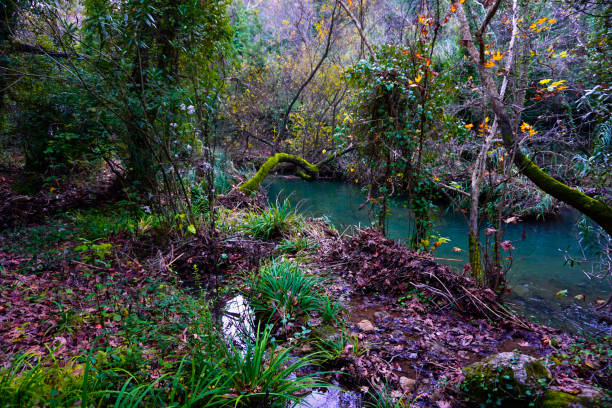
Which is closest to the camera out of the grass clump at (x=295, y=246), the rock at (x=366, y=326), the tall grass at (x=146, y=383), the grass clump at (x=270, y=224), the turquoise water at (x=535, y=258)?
the tall grass at (x=146, y=383)

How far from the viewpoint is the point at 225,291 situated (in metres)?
3.90

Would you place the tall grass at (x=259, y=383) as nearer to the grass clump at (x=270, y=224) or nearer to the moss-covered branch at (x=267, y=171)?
the grass clump at (x=270, y=224)

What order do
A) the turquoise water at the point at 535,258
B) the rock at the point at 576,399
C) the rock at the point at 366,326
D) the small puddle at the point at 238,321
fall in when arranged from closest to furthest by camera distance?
the rock at the point at 576,399
the small puddle at the point at 238,321
the rock at the point at 366,326
the turquoise water at the point at 535,258

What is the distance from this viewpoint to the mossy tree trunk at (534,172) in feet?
11.6

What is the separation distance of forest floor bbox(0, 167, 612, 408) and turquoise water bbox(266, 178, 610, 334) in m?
1.09

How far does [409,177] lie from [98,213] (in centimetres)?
537

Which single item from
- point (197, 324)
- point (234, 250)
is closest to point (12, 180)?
point (234, 250)

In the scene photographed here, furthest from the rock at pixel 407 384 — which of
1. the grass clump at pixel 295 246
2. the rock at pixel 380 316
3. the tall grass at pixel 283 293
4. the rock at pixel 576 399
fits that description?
the grass clump at pixel 295 246

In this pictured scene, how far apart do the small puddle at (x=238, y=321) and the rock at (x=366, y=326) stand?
1109 millimetres

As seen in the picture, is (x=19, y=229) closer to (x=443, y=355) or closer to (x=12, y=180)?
(x=12, y=180)

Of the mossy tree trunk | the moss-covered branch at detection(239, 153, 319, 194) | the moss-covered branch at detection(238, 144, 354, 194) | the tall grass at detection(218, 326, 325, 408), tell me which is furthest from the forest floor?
the moss-covered branch at detection(239, 153, 319, 194)

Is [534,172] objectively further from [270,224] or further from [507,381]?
[270,224]

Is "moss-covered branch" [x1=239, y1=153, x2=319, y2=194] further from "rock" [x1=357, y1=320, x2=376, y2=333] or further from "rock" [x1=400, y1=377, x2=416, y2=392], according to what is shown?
"rock" [x1=400, y1=377, x2=416, y2=392]

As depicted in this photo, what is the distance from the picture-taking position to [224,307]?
153 inches
